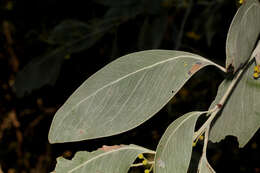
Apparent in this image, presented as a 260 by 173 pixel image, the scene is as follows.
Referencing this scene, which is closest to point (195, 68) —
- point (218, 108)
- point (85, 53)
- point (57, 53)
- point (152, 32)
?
point (218, 108)

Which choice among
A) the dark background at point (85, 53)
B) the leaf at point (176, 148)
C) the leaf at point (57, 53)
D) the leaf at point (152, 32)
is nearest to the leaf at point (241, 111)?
the leaf at point (176, 148)

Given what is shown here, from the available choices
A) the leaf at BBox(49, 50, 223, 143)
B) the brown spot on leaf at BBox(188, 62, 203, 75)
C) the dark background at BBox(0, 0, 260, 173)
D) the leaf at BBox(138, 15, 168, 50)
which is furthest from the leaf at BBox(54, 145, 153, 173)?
the leaf at BBox(138, 15, 168, 50)

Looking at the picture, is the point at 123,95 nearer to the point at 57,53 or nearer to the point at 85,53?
the point at 57,53

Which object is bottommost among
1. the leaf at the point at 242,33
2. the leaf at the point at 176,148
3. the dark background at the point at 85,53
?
the dark background at the point at 85,53

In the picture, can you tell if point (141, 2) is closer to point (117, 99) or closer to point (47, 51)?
point (47, 51)

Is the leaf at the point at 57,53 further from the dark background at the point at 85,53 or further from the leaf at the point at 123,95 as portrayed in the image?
the leaf at the point at 123,95

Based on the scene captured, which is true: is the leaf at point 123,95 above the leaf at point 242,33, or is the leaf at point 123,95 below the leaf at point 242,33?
below

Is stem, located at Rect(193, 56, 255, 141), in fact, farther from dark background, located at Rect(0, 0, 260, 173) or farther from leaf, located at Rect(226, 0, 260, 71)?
dark background, located at Rect(0, 0, 260, 173)
